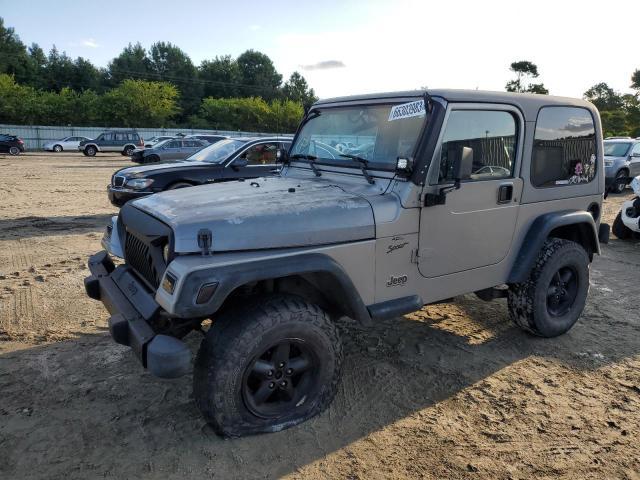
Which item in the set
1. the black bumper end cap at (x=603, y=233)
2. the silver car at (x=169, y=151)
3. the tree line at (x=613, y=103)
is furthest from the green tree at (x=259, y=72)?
the black bumper end cap at (x=603, y=233)

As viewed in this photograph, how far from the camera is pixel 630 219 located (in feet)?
26.9

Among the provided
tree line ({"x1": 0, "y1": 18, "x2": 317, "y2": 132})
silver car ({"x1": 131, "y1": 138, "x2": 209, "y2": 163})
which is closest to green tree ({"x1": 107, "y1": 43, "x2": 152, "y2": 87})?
tree line ({"x1": 0, "y1": 18, "x2": 317, "y2": 132})

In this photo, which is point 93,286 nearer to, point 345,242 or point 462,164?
point 345,242

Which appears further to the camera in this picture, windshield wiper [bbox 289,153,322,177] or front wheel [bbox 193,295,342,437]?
windshield wiper [bbox 289,153,322,177]

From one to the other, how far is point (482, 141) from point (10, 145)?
32.2 metres

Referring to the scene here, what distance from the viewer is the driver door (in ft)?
10.6

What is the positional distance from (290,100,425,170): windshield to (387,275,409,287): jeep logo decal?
2.42 feet

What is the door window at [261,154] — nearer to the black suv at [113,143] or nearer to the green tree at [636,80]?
the black suv at [113,143]

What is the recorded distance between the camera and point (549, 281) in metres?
4.05

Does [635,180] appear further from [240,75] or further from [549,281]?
[240,75]

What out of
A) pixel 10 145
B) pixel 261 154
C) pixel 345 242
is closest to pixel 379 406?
pixel 345 242

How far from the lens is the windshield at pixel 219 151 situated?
29.4 feet

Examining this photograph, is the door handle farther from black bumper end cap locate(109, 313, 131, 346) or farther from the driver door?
black bumper end cap locate(109, 313, 131, 346)

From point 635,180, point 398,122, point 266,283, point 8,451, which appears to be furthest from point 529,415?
point 635,180
